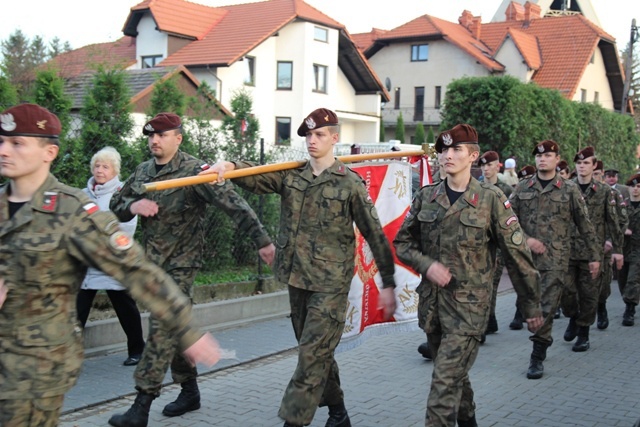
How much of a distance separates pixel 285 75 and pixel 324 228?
33.3 meters

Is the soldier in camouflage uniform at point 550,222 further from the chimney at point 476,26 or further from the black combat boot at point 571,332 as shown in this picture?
the chimney at point 476,26

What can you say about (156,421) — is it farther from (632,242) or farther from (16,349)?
(632,242)

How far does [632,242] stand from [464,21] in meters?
42.6

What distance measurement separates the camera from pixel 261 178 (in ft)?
17.4

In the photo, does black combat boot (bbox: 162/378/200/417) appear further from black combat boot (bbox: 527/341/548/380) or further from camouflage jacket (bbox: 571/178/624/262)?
camouflage jacket (bbox: 571/178/624/262)

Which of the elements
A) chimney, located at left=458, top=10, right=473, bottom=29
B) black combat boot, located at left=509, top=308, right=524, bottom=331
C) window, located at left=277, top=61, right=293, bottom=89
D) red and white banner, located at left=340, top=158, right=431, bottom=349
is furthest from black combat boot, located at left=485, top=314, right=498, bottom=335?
chimney, located at left=458, top=10, right=473, bottom=29

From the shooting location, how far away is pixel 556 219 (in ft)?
26.2

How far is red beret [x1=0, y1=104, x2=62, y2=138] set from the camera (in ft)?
11.2

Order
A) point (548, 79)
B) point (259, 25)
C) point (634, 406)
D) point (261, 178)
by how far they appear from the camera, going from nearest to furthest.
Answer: point (261, 178)
point (634, 406)
point (259, 25)
point (548, 79)

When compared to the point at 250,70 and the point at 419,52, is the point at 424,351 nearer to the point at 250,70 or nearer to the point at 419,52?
the point at 250,70

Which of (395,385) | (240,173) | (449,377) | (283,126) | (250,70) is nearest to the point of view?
(449,377)

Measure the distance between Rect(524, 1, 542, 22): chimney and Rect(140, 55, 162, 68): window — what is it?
2466 centimetres

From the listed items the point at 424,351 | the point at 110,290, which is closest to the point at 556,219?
the point at 424,351

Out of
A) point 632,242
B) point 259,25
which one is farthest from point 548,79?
point 632,242
